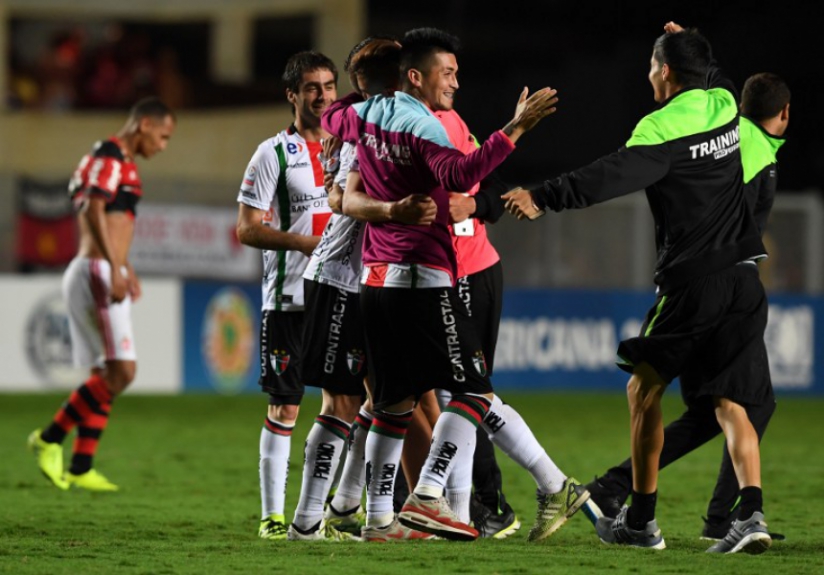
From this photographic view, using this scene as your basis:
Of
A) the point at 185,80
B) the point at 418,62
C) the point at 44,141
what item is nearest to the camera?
the point at 418,62

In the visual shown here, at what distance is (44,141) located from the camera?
74.4ft

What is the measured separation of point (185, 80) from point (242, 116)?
2183mm

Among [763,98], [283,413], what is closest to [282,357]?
[283,413]

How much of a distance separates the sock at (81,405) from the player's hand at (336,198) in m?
3.48

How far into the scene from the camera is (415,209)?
5504 mm

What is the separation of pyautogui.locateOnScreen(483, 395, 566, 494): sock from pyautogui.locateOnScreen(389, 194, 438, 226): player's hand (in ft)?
3.10

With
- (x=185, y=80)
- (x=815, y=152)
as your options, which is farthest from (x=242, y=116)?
(x=815, y=152)

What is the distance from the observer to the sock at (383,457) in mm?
5887

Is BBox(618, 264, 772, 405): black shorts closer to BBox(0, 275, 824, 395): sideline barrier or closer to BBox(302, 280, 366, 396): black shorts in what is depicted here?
BBox(302, 280, 366, 396): black shorts

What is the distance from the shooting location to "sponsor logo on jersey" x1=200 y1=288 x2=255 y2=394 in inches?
667

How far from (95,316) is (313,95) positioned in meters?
3.17

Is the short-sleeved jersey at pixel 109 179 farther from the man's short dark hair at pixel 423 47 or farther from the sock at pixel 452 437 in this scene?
the sock at pixel 452 437

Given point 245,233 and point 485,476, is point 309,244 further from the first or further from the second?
point 485,476

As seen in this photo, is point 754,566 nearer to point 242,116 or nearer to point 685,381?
point 685,381
